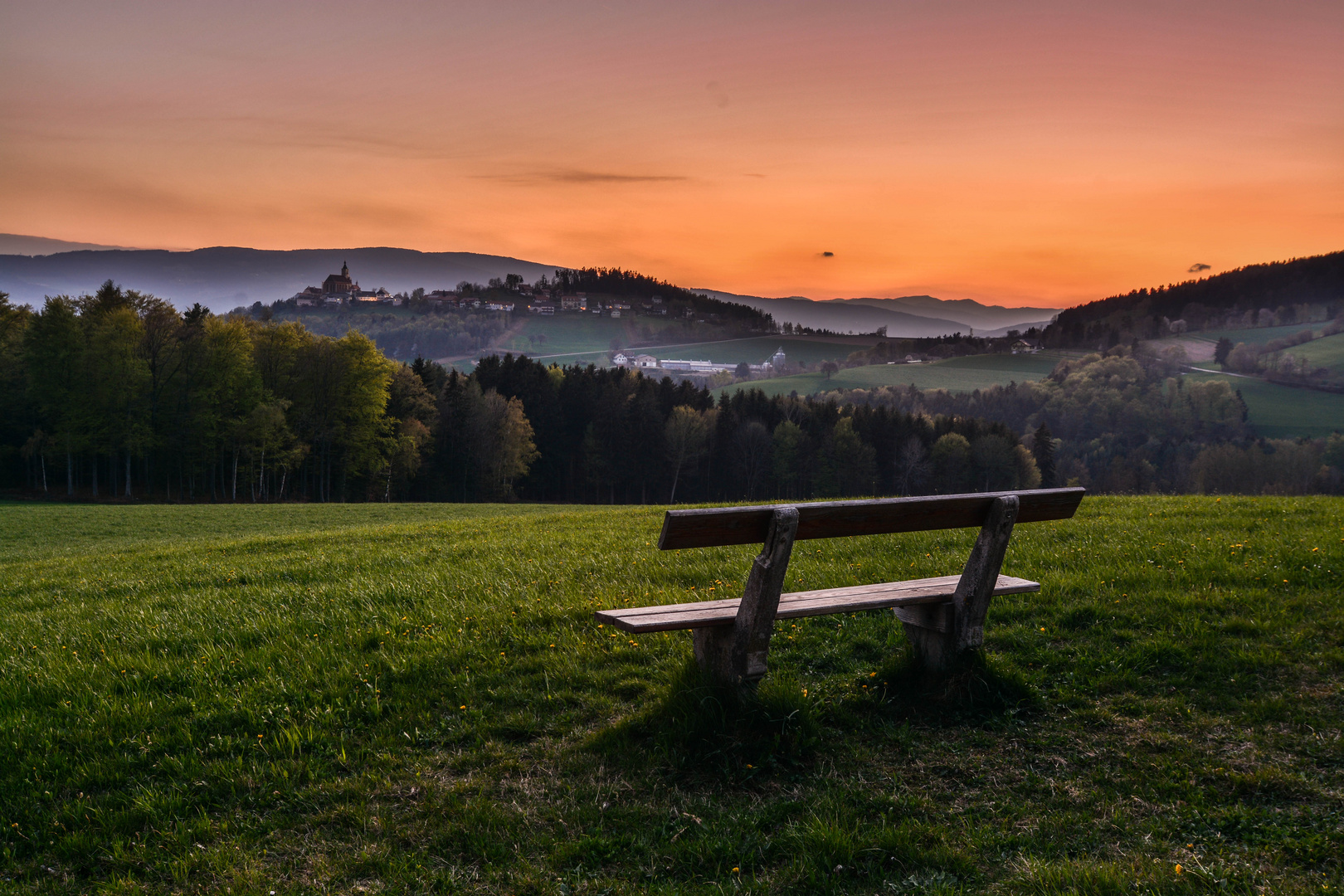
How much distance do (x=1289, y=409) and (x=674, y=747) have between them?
171 m

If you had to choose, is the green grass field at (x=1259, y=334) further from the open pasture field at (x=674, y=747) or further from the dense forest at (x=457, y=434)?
the open pasture field at (x=674, y=747)

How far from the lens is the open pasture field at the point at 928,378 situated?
177500mm

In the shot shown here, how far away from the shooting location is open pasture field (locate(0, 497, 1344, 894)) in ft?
11.7

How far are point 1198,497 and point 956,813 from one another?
1316 centimetres

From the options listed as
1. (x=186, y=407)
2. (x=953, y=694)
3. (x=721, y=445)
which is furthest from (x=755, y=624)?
(x=721, y=445)

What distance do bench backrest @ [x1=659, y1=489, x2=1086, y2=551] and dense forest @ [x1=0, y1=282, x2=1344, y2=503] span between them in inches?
2097

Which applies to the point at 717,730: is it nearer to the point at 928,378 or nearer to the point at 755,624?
the point at 755,624

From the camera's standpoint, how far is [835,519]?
4566mm

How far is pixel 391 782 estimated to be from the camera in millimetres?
4367

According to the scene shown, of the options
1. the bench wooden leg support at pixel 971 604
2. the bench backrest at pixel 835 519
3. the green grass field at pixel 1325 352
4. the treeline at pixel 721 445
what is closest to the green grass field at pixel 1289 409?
the green grass field at pixel 1325 352

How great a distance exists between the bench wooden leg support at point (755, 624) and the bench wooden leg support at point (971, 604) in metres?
1.34

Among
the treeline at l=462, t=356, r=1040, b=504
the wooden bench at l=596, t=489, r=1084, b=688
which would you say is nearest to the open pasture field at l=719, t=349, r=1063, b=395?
the treeline at l=462, t=356, r=1040, b=504

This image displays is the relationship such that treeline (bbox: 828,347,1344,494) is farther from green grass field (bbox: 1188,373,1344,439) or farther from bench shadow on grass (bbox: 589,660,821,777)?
bench shadow on grass (bbox: 589,660,821,777)

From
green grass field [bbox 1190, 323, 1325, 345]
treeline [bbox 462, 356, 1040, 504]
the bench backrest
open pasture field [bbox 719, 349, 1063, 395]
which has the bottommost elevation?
treeline [bbox 462, 356, 1040, 504]
